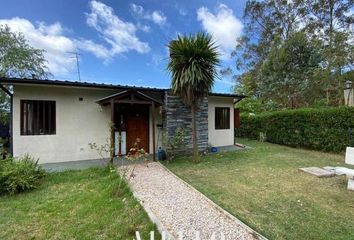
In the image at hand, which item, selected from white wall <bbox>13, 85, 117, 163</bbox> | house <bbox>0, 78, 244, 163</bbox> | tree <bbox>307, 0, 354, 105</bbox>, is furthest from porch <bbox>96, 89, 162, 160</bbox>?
tree <bbox>307, 0, 354, 105</bbox>

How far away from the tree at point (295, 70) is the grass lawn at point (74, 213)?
Answer: 14301mm

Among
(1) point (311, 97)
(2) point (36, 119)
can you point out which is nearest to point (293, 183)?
(2) point (36, 119)

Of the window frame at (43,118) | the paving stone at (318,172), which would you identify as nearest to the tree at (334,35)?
the paving stone at (318,172)

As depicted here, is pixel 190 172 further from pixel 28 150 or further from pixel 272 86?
pixel 272 86

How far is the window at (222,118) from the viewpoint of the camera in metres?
11.8

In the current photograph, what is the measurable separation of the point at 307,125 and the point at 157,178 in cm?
845

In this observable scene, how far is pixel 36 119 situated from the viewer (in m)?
7.65

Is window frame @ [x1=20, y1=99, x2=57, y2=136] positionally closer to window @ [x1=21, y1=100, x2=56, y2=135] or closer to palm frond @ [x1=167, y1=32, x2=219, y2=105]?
window @ [x1=21, y1=100, x2=56, y2=135]

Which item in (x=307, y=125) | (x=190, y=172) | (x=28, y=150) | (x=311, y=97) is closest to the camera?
(x=190, y=172)

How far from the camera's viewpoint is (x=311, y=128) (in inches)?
406

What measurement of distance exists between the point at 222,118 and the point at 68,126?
7731mm

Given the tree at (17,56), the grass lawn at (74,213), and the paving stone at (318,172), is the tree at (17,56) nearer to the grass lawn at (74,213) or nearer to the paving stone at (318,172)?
the grass lawn at (74,213)

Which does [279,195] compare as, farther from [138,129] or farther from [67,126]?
[67,126]

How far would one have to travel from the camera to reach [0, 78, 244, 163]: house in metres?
7.45
